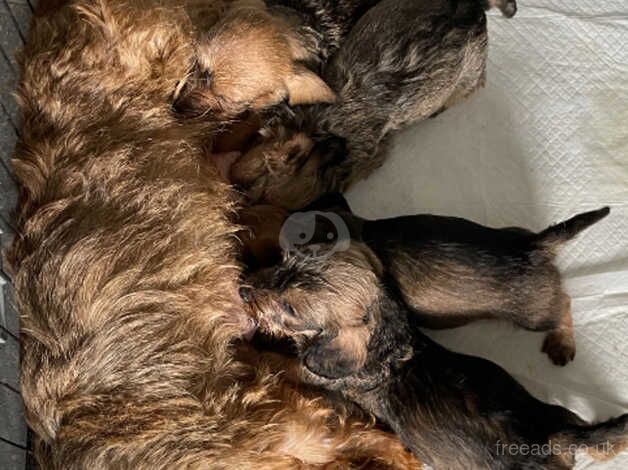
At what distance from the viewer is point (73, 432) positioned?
6.04 feet

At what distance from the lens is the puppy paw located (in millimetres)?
2406

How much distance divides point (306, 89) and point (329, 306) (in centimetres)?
78

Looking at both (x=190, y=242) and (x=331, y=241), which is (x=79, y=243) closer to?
(x=190, y=242)

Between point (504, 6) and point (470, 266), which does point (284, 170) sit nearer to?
point (470, 266)

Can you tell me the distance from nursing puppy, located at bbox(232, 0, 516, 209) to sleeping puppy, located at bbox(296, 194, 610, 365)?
18cm

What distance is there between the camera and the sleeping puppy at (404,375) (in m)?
2.00

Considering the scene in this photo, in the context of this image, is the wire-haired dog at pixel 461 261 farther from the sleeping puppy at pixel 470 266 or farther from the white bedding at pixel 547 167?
the white bedding at pixel 547 167

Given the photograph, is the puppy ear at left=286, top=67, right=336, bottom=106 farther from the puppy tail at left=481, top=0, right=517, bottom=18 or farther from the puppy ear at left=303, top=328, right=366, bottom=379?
the puppy ear at left=303, top=328, right=366, bottom=379

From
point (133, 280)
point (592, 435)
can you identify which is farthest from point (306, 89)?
point (592, 435)

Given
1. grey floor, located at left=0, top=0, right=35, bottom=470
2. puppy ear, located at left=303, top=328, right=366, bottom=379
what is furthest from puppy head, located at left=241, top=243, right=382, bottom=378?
grey floor, located at left=0, top=0, right=35, bottom=470

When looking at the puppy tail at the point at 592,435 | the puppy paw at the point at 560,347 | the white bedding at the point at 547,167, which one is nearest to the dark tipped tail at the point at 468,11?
the white bedding at the point at 547,167

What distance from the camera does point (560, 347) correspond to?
242cm

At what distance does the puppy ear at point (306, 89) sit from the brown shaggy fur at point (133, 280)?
0.36 meters

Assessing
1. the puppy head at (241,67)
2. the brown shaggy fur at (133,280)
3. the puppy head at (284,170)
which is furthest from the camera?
the puppy head at (284,170)
